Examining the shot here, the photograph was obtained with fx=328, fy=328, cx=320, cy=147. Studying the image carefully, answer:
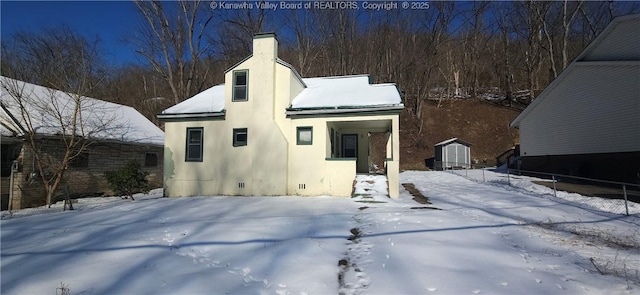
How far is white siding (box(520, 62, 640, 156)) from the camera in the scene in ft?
50.7

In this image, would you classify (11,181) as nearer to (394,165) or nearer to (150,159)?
(150,159)

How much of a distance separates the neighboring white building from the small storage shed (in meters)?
7.51

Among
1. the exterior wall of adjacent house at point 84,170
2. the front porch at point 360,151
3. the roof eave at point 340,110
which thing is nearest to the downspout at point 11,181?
the exterior wall of adjacent house at point 84,170

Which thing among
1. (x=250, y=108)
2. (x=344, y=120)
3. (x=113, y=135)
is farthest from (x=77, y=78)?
(x=344, y=120)

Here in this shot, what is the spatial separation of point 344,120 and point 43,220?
9.59m

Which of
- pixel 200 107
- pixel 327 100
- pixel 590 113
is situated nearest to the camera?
pixel 327 100

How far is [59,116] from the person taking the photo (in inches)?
588

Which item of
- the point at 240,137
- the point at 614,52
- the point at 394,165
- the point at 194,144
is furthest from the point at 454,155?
the point at 194,144

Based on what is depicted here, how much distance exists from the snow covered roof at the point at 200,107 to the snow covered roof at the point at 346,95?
3.33m

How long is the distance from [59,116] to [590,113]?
2650 centimetres

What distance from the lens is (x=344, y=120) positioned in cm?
1252

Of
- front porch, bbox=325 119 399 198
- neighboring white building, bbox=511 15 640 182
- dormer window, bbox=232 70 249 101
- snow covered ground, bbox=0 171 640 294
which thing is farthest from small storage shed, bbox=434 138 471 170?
dormer window, bbox=232 70 249 101

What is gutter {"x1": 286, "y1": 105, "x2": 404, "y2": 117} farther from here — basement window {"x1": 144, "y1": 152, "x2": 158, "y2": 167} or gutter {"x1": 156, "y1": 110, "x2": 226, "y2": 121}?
basement window {"x1": 144, "y1": 152, "x2": 158, "y2": 167}

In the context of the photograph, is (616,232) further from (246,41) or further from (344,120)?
(246,41)
